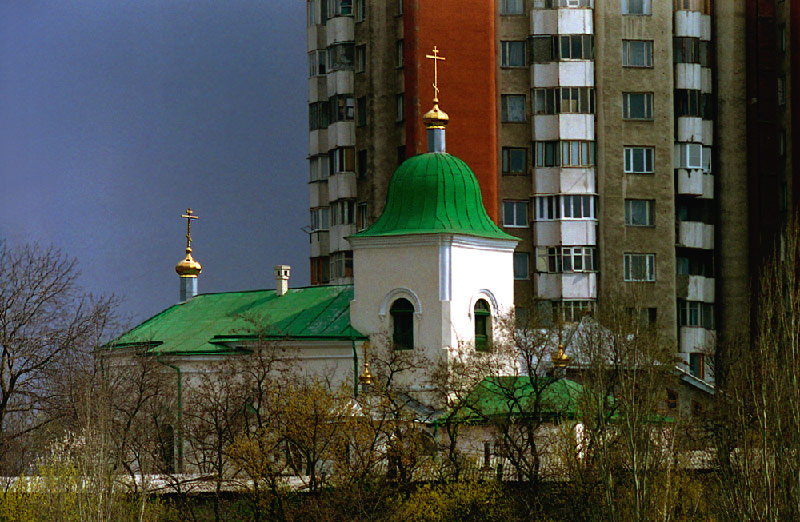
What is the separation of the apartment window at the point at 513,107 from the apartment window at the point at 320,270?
37.8ft

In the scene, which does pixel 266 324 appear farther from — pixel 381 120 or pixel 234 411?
pixel 381 120

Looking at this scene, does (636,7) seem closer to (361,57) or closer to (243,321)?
(361,57)

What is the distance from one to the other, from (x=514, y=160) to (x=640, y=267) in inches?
264

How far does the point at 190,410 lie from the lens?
53.3m

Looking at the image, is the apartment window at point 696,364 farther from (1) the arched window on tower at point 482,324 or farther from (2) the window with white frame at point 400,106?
(1) the arched window on tower at point 482,324

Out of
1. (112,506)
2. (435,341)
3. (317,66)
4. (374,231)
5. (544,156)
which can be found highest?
(317,66)

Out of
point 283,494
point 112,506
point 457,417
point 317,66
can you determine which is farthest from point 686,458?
point 317,66

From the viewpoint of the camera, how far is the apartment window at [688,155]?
72.1 meters

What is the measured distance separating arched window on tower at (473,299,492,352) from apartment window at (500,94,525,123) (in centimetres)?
A: 2003

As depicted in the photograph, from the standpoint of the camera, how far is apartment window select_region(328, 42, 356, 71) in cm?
7425

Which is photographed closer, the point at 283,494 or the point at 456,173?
the point at 283,494

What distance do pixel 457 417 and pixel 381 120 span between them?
85.8 ft

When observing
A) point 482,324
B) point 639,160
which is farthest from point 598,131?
point 482,324

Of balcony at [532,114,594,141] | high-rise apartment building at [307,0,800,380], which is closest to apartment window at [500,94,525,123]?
high-rise apartment building at [307,0,800,380]
